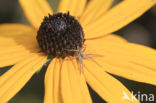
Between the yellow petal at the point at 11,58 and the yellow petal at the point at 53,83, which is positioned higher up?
the yellow petal at the point at 11,58

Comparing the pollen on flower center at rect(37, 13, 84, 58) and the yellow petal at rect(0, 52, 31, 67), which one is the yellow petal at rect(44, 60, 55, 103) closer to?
the pollen on flower center at rect(37, 13, 84, 58)

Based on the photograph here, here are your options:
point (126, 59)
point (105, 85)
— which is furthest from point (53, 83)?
point (126, 59)

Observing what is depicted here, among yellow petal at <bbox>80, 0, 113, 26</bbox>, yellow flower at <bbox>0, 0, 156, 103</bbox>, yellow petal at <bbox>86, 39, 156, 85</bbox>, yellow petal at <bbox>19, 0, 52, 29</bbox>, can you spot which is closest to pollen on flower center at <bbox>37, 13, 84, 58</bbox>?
yellow flower at <bbox>0, 0, 156, 103</bbox>

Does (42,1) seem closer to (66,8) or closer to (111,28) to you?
(66,8)

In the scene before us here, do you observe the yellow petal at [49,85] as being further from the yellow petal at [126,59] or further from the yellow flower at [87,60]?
the yellow petal at [126,59]

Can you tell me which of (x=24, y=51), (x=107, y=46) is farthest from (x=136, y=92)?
(x=24, y=51)

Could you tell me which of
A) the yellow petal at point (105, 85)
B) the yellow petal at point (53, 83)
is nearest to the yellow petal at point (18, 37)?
the yellow petal at point (53, 83)
